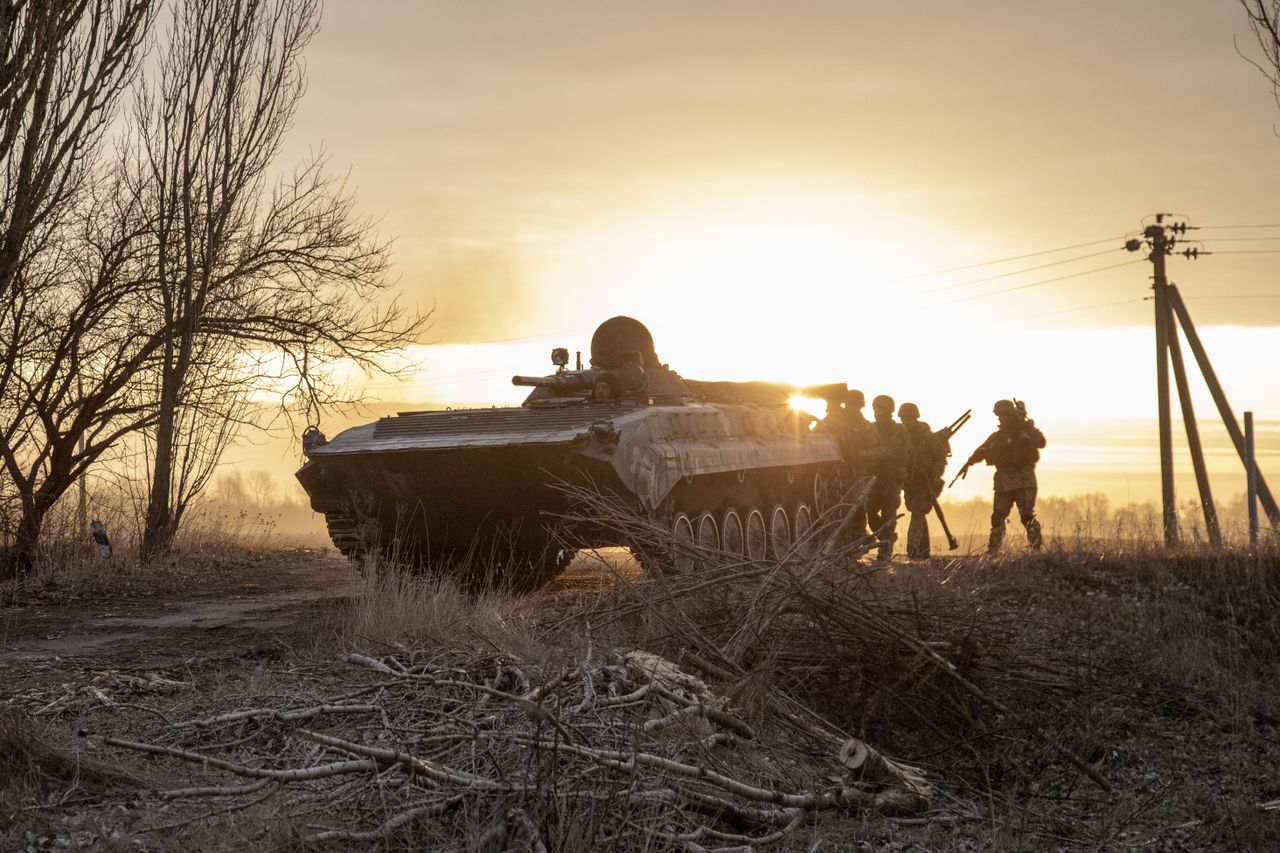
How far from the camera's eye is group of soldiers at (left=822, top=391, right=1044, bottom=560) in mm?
14938

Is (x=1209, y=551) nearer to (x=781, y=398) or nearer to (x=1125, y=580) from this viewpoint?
(x=1125, y=580)

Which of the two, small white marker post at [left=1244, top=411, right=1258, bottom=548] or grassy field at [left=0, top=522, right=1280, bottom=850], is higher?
small white marker post at [left=1244, top=411, right=1258, bottom=548]

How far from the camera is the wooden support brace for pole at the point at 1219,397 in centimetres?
1506

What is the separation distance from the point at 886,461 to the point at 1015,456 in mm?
1458

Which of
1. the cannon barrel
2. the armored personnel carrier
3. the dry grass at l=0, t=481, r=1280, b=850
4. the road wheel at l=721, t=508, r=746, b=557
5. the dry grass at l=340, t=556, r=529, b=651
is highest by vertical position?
the cannon barrel

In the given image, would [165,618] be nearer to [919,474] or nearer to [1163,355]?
[919,474]

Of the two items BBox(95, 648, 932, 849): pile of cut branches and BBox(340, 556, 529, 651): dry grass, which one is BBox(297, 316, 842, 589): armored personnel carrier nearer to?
BBox(340, 556, 529, 651): dry grass

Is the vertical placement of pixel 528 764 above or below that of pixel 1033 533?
below

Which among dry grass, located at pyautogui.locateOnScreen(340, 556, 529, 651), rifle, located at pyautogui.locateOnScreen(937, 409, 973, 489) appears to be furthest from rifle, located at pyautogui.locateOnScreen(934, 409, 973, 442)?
dry grass, located at pyautogui.locateOnScreen(340, 556, 529, 651)

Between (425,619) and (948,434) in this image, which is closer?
(425,619)

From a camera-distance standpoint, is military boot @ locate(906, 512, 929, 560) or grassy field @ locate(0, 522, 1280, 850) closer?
grassy field @ locate(0, 522, 1280, 850)

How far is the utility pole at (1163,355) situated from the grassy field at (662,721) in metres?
6.38

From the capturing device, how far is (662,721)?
5844 millimetres

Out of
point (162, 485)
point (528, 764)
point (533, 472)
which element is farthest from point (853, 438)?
point (528, 764)
